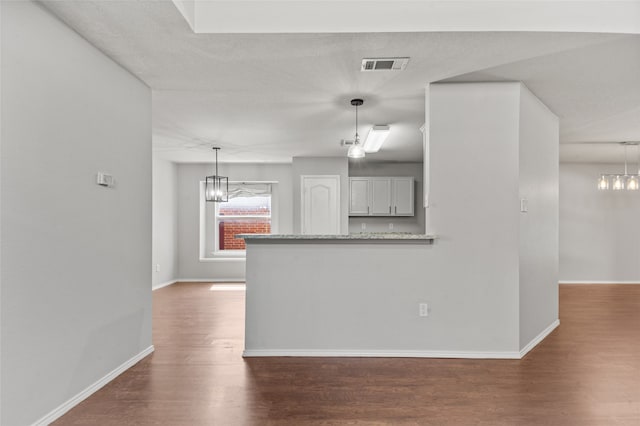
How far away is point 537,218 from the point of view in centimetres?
366

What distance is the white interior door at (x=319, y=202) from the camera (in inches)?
274

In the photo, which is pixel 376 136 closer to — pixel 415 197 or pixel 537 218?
pixel 537 218

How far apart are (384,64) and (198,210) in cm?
577

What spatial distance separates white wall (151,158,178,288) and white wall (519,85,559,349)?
5.91 meters

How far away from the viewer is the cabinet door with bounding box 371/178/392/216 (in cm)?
732

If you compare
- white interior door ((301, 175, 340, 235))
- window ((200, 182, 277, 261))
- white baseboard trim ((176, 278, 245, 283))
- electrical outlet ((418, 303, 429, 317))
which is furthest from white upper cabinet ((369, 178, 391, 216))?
electrical outlet ((418, 303, 429, 317))

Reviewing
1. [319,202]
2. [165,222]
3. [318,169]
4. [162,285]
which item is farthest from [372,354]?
[165,222]

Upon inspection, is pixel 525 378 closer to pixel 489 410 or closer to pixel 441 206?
pixel 489 410

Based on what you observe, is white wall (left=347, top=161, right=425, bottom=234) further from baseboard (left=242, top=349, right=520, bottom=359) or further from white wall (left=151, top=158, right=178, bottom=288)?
baseboard (left=242, top=349, right=520, bottom=359)

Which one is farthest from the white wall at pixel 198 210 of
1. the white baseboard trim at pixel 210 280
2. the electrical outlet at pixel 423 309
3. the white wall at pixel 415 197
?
the electrical outlet at pixel 423 309

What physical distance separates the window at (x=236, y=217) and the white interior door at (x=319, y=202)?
110cm

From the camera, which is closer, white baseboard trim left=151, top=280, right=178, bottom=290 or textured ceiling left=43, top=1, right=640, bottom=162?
textured ceiling left=43, top=1, right=640, bottom=162

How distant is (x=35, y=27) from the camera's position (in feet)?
6.91

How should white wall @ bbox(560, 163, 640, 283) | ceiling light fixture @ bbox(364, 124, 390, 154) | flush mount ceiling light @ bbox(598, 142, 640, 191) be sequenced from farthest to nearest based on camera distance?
1. white wall @ bbox(560, 163, 640, 283)
2. flush mount ceiling light @ bbox(598, 142, 640, 191)
3. ceiling light fixture @ bbox(364, 124, 390, 154)
